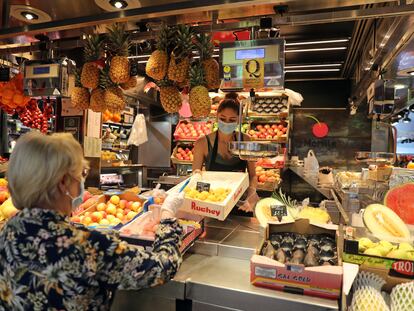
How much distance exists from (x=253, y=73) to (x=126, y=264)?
173cm

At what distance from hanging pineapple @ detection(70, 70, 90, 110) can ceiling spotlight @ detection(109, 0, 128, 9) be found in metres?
1.04

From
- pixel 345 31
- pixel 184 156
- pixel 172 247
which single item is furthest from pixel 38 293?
pixel 345 31

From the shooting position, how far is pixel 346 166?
9.58m

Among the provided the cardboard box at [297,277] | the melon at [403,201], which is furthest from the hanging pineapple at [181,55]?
the melon at [403,201]

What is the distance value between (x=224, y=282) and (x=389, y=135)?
879 centimetres

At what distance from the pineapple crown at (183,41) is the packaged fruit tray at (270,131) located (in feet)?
13.2

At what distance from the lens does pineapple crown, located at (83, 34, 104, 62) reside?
10.1 feet

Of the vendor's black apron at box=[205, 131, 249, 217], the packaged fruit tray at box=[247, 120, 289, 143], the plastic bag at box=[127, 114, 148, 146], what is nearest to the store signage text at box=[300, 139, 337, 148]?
the packaged fruit tray at box=[247, 120, 289, 143]

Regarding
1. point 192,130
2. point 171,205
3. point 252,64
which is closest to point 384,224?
point 171,205

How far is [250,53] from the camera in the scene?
99.0 inches

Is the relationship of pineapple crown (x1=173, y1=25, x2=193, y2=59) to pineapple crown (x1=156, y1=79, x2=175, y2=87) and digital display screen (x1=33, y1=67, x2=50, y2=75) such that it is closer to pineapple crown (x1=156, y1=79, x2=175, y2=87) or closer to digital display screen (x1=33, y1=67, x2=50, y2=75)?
pineapple crown (x1=156, y1=79, x2=175, y2=87)

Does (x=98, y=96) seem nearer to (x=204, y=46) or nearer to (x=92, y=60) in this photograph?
(x=92, y=60)

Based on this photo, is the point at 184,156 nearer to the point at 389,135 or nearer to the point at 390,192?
the point at 390,192

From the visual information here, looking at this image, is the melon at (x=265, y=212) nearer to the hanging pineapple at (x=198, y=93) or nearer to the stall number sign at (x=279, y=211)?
the stall number sign at (x=279, y=211)
